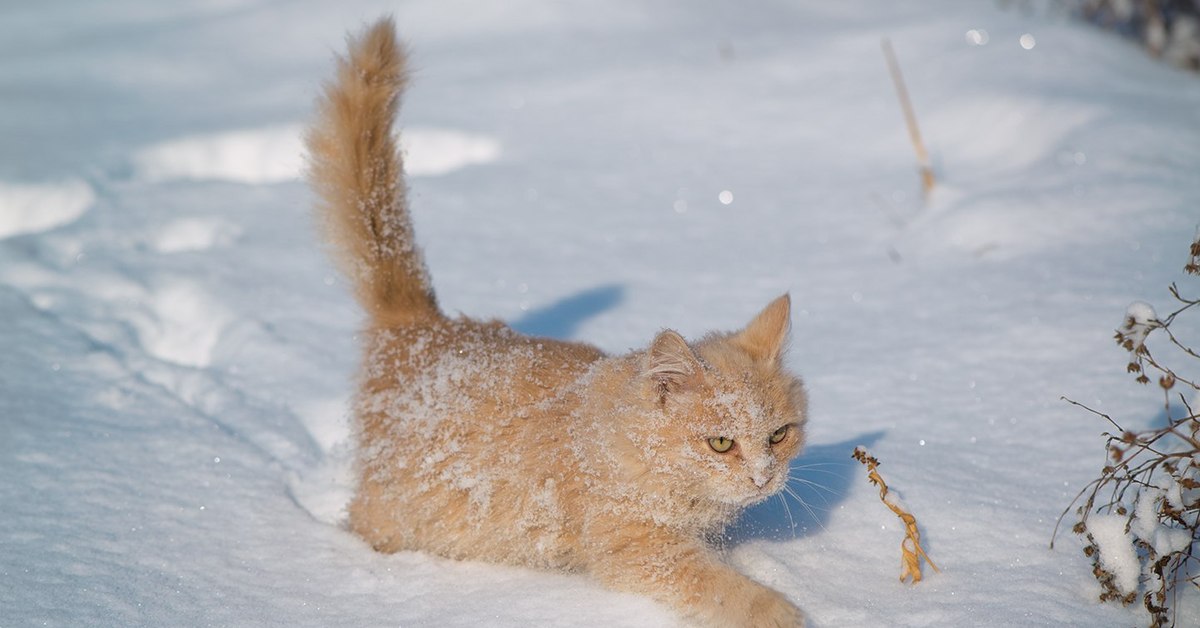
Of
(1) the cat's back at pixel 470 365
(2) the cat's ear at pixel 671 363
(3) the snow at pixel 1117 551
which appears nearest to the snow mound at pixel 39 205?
(1) the cat's back at pixel 470 365

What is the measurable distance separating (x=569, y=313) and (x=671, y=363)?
167 cm

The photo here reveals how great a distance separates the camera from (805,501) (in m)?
2.46

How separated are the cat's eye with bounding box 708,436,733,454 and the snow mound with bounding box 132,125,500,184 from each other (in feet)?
11.3

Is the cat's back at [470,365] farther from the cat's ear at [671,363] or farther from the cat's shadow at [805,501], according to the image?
the cat's shadow at [805,501]

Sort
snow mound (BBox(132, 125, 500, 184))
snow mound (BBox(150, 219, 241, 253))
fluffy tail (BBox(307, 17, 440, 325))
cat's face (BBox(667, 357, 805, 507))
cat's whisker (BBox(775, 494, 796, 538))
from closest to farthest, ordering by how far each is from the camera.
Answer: cat's face (BBox(667, 357, 805, 507))
cat's whisker (BBox(775, 494, 796, 538))
fluffy tail (BBox(307, 17, 440, 325))
snow mound (BBox(150, 219, 241, 253))
snow mound (BBox(132, 125, 500, 184))

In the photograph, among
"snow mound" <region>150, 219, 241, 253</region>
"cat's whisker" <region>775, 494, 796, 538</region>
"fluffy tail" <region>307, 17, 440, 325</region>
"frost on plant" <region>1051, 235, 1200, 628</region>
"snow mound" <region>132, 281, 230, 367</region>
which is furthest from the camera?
"snow mound" <region>150, 219, 241, 253</region>

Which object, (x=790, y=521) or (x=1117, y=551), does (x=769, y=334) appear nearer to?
(x=790, y=521)

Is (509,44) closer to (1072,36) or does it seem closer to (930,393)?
(1072,36)

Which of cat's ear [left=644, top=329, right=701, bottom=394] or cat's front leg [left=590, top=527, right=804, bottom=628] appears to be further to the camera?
cat's ear [left=644, top=329, right=701, bottom=394]

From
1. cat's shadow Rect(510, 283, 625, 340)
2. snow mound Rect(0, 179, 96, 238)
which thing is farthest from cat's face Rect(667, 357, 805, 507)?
snow mound Rect(0, 179, 96, 238)

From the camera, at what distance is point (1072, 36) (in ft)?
18.4

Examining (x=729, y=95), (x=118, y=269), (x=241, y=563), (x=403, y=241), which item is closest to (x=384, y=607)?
(x=241, y=563)

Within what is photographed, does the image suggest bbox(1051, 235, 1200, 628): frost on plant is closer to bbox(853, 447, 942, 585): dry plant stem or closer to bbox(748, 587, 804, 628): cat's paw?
bbox(853, 447, 942, 585): dry plant stem

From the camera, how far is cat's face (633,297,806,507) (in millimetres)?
2062
